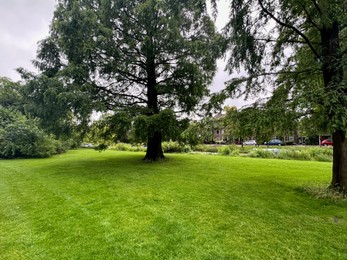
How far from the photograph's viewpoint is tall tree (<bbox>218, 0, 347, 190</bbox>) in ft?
13.4

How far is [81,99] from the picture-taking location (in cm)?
793

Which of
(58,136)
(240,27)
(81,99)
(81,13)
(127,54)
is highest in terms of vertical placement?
(81,13)

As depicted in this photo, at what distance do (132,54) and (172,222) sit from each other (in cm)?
842

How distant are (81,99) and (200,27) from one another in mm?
6825

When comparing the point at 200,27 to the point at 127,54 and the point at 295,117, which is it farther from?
the point at 295,117

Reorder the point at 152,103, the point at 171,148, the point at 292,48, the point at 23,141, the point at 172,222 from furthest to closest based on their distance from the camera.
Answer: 1. the point at 171,148
2. the point at 23,141
3. the point at 152,103
4. the point at 292,48
5. the point at 172,222

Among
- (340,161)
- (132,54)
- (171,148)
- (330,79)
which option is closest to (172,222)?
(340,161)

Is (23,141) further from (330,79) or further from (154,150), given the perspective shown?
(330,79)

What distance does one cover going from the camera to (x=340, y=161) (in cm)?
482

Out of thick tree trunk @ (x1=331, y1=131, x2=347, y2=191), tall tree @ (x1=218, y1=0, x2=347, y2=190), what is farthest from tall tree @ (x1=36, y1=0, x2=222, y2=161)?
thick tree trunk @ (x1=331, y1=131, x2=347, y2=191)

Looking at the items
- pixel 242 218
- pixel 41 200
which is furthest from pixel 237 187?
pixel 41 200

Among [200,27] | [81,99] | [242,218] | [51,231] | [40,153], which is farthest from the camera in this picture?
[40,153]

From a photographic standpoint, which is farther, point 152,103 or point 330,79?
point 152,103

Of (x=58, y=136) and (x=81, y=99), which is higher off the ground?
(x=81, y=99)
